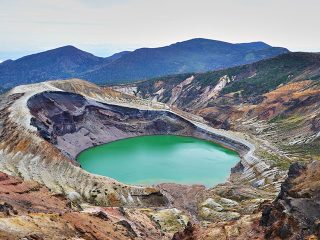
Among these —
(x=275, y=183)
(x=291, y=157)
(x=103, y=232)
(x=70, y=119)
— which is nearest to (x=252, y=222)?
(x=103, y=232)

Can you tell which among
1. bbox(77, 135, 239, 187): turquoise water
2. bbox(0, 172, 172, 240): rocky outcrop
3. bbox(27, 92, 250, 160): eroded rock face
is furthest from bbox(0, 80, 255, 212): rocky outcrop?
bbox(0, 172, 172, 240): rocky outcrop

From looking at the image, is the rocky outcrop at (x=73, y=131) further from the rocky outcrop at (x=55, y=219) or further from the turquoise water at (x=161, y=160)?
the rocky outcrop at (x=55, y=219)

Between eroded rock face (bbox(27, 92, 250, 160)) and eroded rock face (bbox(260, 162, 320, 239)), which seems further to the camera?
eroded rock face (bbox(27, 92, 250, 160))

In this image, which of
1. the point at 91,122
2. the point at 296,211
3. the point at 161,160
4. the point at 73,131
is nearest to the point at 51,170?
the point at 161,160

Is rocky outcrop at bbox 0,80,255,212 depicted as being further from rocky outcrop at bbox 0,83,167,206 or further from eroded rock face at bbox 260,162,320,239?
eroded rock face at bbox 260,162,320,239

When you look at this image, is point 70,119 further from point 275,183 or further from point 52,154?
point 275,183

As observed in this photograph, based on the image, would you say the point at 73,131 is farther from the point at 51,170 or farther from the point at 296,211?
the point at 296,211

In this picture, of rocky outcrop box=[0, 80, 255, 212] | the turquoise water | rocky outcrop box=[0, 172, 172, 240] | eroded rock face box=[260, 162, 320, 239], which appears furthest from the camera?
the turquoise water

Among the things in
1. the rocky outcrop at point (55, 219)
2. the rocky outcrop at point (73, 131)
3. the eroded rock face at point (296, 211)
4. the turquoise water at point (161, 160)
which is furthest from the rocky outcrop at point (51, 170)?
the eroded rock face at point (296, 211)

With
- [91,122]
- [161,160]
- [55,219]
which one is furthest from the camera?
[91,122]
